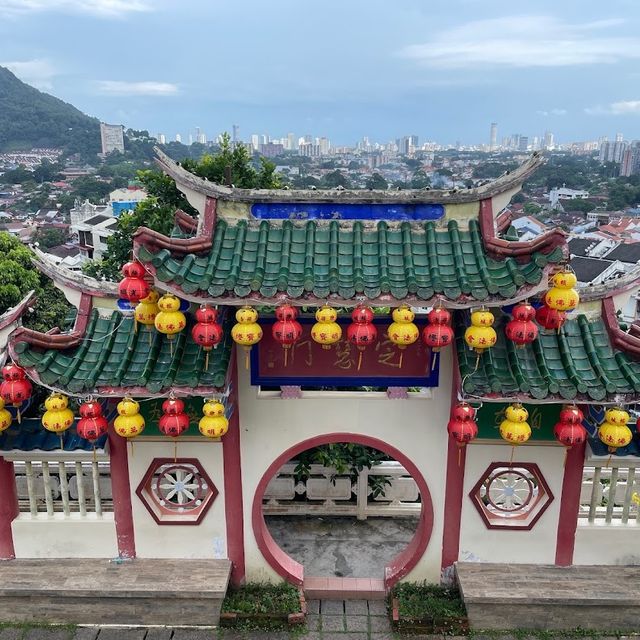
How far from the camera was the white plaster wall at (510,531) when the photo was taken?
7.88 m

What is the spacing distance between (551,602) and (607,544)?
1.29 meters

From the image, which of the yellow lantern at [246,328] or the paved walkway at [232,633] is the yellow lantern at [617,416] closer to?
the paved walkway at [232,633]

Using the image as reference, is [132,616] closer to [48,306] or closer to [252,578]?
[252,578]

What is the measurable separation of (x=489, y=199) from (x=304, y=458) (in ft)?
17.6

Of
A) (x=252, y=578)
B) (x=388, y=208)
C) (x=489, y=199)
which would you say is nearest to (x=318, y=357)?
(x=388, y=208)

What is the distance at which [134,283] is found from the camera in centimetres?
638

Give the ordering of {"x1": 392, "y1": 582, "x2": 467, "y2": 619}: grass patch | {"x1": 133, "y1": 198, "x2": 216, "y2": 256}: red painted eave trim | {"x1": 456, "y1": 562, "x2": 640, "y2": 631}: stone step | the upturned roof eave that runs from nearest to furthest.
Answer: {"x1": 133, "y1": 198, "x2": 216, "y2": 256}: red painted eave trim < the upturned roof eave < {"x1": 456, "y1": 562, "x2": 640, "y2": 631}: stone step < {"x1": 392, "y1": 582, "x2": 467, "y2": 619}: grass patch

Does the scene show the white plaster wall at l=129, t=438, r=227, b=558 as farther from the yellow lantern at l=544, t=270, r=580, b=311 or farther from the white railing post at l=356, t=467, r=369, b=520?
the yellow lantern at l=544, t=270, r=580, b=311

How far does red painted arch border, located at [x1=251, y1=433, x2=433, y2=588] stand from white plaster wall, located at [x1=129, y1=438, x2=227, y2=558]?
520 mm

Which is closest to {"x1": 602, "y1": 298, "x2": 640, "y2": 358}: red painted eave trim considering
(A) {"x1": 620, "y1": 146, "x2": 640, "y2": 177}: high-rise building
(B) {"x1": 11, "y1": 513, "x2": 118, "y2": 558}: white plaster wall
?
(B) {"x1": 11, "y1": 513, "x2": 118, "y2": 558}: white plaster wall

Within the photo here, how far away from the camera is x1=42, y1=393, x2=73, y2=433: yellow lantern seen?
6.98m

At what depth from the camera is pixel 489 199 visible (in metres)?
7.18

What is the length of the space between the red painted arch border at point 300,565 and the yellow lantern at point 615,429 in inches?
94.4

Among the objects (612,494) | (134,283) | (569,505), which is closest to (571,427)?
(569,505)
